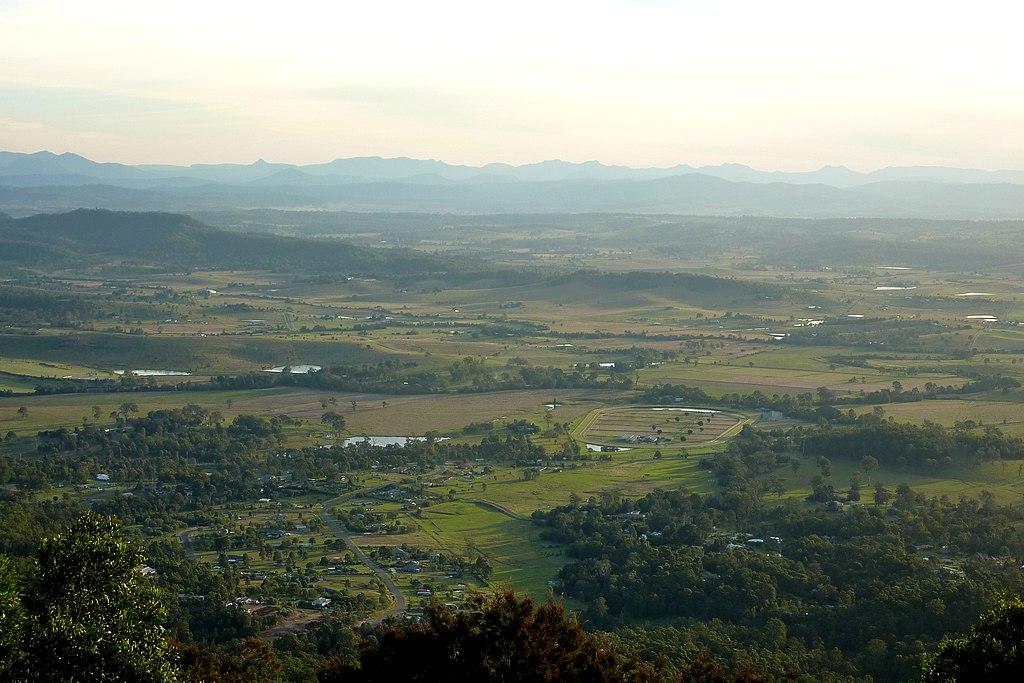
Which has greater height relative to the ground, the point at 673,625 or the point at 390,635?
the point at 390,635

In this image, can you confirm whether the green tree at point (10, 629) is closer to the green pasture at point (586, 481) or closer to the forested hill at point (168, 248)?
the green pasture at point (586, 481)

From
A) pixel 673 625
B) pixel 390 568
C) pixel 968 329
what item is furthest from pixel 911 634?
pixel 968 329

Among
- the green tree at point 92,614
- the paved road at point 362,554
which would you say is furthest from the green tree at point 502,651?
the paved road at point 362,554

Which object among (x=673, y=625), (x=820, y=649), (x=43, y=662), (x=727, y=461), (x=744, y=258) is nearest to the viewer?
(x=43, y=662)

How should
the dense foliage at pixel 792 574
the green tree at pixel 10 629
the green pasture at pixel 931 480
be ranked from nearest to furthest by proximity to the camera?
the green tree at pixel 10 629
the dense foliage at pixel 792 574
the green pasture at pixel 931 480

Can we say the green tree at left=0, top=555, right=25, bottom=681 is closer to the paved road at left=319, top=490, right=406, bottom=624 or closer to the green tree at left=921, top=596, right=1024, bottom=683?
the green tree at left=921, top=596, right=1024, bottom=683

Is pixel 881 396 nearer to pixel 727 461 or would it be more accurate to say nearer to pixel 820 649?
pixel 727 461

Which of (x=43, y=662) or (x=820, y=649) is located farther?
(x=820, y=649)
